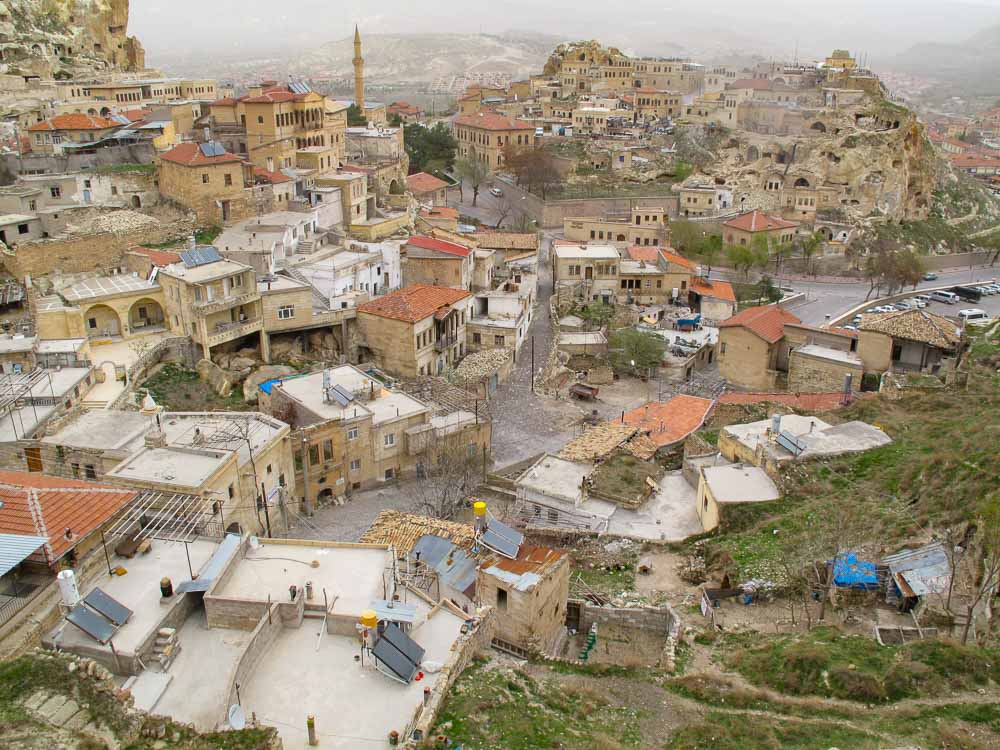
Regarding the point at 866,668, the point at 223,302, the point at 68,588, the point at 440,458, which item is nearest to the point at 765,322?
the point at 440,458

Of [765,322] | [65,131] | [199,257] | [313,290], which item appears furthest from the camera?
[65,131]

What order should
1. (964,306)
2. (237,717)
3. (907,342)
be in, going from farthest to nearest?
1. (964,306)
2. (907,342)
3. (237,717)

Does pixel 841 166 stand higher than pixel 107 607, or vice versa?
pixel 841 166

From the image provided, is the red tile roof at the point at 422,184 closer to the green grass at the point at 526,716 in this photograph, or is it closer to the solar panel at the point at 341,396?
the solar panel at the point at 341,396

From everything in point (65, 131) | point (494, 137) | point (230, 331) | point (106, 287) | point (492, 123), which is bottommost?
point (230, 331)

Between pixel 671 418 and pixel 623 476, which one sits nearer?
pixel 623 476

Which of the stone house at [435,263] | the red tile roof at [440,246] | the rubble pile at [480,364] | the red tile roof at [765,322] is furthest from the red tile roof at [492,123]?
the red tile roof at [765,322]

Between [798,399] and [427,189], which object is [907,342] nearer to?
[798,399]

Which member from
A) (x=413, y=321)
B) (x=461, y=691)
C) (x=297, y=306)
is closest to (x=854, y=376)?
(x=413, y=321)
